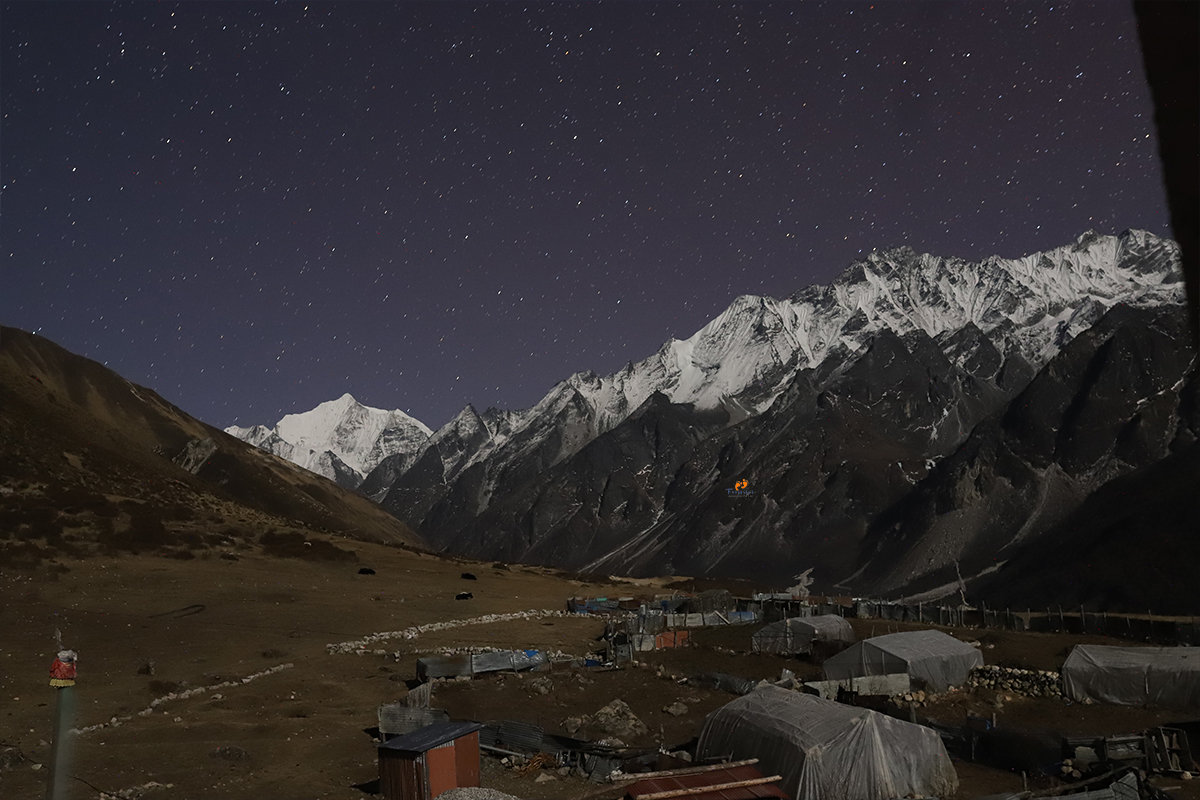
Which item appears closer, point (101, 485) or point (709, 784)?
point (709, 784)

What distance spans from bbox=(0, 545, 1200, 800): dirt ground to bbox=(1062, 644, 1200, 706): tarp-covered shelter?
36.0 inches

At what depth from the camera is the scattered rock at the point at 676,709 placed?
121 feet

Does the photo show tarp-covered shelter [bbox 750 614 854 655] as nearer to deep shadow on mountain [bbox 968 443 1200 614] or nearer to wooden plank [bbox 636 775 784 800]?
wooden plank [bbox 636 775 784 800]

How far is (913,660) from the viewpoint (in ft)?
136

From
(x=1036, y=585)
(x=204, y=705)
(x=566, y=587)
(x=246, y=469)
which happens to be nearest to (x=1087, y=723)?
(x=204, y=705)

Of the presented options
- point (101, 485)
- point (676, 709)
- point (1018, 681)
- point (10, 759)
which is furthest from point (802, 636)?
point (101, 485)

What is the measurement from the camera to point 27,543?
209 feet

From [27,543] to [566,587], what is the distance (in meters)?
48.6

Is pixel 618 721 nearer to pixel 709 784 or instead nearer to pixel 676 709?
pixel 676 709

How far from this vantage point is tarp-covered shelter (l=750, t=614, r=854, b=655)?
5153 cm

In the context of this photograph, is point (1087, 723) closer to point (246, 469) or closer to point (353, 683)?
point (353, 683)

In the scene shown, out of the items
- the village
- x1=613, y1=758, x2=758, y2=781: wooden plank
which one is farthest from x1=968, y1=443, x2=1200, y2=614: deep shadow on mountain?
x1=613, y1=758, x2=758, y2=781: wooden plank

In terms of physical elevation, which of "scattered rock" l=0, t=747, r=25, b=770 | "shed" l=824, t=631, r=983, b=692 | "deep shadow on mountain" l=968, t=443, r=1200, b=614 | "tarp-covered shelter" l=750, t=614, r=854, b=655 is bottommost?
"scattered rock" l=0, t=747, r=25, b=770

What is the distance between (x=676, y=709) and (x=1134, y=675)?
782 inches
